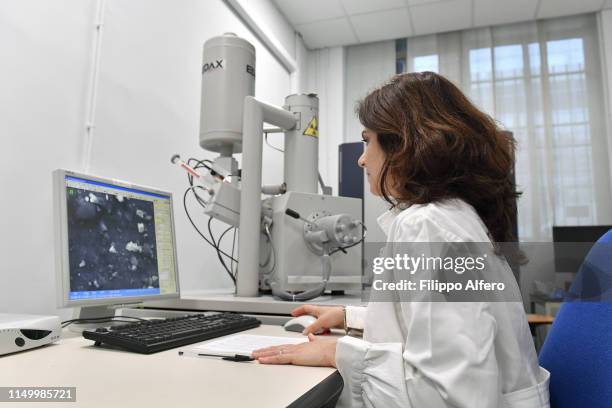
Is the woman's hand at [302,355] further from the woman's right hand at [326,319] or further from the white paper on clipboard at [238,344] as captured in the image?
the woman's right hand at [326,319]

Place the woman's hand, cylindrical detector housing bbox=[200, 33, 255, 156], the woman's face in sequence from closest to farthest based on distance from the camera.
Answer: the woman's hand
the woman's face
cylindrical detector housing bbox=[200, 33, 255, 156]

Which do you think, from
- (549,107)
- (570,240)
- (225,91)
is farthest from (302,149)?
(549,107)

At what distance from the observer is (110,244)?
1.04 m

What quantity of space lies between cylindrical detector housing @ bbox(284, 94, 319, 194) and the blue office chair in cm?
117

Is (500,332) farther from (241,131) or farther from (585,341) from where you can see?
(241,131)

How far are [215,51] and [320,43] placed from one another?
2143 millimetres

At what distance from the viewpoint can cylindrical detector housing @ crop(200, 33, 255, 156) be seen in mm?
1616

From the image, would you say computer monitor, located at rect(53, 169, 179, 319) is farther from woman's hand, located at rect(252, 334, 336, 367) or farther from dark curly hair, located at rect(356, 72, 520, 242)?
dark curly hair, located at rect(356, 72, 520, 242)

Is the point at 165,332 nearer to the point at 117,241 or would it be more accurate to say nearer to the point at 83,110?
the point at 117,241

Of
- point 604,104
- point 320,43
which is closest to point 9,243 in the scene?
point 320,43

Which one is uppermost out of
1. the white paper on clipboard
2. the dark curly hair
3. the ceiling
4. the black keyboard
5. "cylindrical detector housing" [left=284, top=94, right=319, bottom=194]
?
the ceiling

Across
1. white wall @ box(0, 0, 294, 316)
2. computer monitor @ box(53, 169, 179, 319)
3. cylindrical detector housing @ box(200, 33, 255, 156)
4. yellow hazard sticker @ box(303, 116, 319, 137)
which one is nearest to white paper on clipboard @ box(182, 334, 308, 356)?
computer monitor @ box(53, 169, 179, 319)

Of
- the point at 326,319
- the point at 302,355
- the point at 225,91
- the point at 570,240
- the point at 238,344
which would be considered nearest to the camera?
the point at 302,355

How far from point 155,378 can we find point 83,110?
1.15 m
